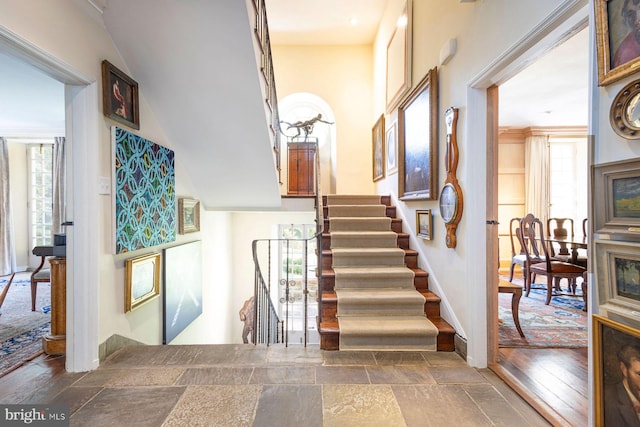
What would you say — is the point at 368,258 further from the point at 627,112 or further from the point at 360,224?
the point at 627,112

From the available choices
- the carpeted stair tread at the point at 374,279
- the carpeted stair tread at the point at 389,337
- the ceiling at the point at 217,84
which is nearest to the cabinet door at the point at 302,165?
the ceiling at the point at 217,84

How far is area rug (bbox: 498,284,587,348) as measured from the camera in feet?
8.79

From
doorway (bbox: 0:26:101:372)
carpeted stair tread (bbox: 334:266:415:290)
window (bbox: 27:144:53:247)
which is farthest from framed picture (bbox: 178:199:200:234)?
window (bbox: 27:144:53:247)

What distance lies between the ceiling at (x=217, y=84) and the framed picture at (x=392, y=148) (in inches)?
68.8

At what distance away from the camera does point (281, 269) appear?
6.67 m

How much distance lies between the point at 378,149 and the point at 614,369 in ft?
15.1

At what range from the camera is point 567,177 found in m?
6.25

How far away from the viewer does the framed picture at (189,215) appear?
361cm

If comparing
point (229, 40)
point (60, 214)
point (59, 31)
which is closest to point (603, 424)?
point (229, 40)

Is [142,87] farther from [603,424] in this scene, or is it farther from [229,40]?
[603,424]

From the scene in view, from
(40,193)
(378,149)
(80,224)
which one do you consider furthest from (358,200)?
(40,193)

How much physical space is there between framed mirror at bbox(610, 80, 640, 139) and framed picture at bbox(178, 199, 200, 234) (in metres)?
3.76

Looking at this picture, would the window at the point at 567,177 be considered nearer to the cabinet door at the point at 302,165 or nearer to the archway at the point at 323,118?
the archway at the point at 323,118

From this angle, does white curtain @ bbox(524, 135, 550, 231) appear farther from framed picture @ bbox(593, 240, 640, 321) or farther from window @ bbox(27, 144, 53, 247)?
window @ bbox(27, 144, 53, 247)
